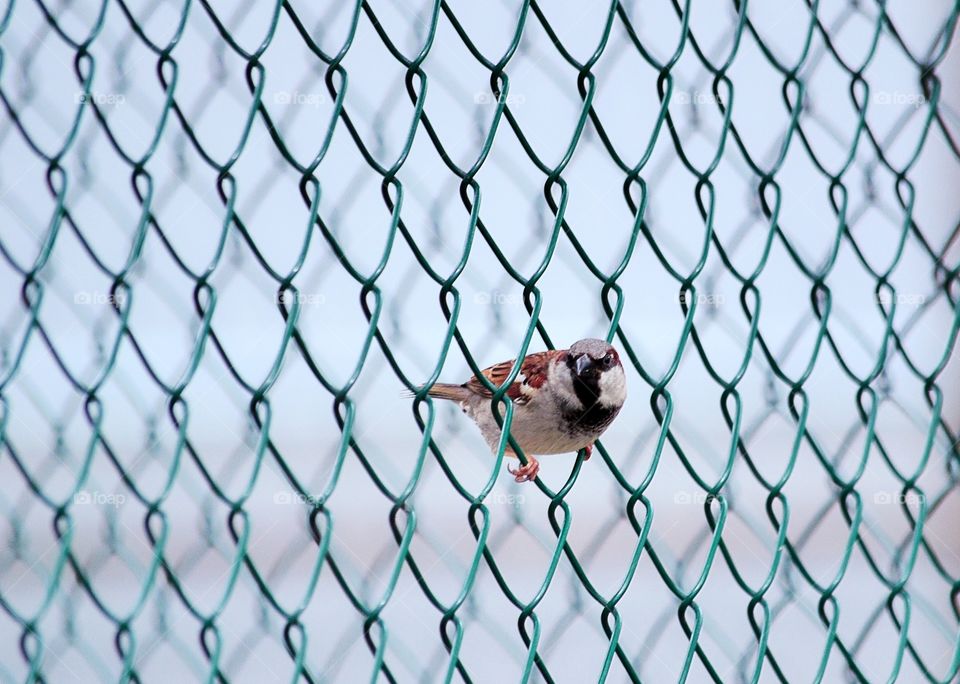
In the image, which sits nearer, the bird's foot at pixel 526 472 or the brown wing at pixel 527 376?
the bird's foot at pixel 526 472

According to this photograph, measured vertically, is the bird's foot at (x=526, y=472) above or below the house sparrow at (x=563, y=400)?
below

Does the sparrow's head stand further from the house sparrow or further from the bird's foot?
the bird's foot

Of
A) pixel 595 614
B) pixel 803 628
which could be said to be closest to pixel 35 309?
pixel 595 614

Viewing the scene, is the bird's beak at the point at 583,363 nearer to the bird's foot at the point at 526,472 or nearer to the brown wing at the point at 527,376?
the brown wing at the point at 527,376

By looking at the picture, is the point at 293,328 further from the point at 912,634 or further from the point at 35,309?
the point at 912,634

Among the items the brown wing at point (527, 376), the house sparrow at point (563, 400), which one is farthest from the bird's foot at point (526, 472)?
the brown wing at point (527, 376)

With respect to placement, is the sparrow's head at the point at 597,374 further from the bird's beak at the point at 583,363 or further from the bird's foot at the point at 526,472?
the bird's foot at the point at 526,472

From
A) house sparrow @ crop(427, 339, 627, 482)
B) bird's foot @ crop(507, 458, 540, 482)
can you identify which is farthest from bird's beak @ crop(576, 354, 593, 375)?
bird's foot @ crop(507, 458, 540, 482)

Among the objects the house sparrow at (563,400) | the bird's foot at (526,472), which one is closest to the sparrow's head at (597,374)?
the house sparrow at (563,400)

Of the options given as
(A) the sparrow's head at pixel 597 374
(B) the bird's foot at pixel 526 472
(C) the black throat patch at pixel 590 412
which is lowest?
(B) the bird's foot at pixel 526 472
